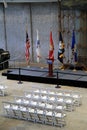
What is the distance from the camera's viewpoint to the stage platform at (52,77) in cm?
2031

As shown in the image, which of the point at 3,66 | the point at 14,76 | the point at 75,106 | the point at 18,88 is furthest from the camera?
the point at 3,66

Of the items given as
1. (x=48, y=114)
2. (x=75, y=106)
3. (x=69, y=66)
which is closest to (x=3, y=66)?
(x=69, y=66)

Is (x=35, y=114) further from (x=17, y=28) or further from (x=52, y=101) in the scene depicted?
(x=17, y=28)

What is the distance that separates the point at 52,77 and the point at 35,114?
7.36 meters

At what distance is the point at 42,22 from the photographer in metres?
Answer: 27.4

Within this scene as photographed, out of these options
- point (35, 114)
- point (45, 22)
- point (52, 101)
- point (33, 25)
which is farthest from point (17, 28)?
point (35, 114)

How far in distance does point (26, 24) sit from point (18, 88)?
9515mm

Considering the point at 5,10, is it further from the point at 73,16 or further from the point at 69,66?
the point at 69,66

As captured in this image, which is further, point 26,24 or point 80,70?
point 26,24

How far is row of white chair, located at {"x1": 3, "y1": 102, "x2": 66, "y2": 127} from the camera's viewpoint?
44.4ft

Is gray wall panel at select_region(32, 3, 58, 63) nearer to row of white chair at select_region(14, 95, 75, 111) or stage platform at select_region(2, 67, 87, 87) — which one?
stage platform at select_region(2, 67, 87, 87)

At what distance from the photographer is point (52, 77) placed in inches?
829

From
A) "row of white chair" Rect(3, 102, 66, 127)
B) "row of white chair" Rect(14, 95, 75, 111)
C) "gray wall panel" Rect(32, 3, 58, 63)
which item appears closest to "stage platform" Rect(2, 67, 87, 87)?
"row of white chair" Rect(14, 95, 75, 111)

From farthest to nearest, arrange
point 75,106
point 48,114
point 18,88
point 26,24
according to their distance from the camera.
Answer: point 26,24 → point 18,88 → point 75,106 → point 48,114
